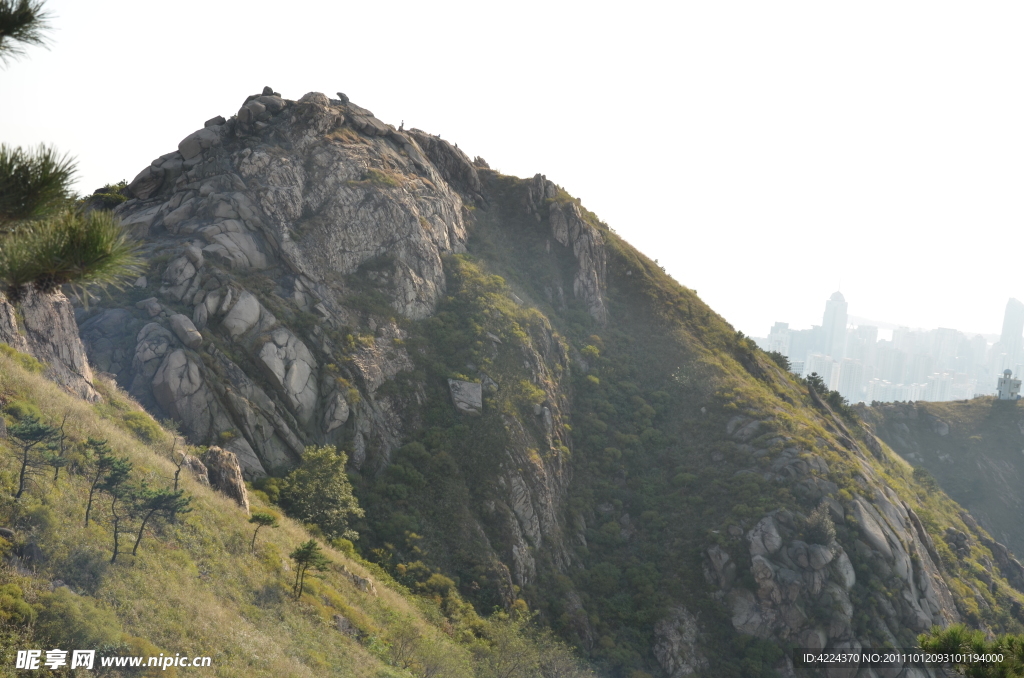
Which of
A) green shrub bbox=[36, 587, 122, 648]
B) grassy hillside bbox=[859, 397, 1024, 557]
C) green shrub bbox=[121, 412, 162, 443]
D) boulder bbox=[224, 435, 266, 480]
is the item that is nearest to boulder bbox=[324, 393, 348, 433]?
boulder bbox=[224, 435, 266, 480]

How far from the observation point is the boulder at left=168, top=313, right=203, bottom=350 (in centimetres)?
3294

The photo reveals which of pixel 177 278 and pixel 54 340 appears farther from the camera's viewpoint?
pixel 177 278

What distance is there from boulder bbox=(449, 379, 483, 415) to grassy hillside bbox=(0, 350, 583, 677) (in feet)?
43.2

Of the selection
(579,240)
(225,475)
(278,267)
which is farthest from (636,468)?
(278,267)

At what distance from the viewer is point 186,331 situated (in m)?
33.1

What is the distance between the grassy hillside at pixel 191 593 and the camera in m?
16.1

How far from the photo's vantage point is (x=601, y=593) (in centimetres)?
3603

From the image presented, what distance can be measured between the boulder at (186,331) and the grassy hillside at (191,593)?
4.65 m

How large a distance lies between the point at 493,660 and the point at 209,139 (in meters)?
43.6

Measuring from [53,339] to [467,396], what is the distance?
24080 millimetres

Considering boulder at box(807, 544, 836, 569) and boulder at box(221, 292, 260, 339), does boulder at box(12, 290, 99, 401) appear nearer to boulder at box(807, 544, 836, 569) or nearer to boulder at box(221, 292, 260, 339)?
boulder at box(221, 292, 260, 339)

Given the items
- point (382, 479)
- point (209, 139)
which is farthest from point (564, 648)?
point (209, 139)

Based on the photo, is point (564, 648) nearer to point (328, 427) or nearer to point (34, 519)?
point (328, 427)

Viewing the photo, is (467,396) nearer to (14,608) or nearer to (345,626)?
(345,626)
